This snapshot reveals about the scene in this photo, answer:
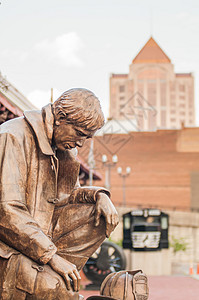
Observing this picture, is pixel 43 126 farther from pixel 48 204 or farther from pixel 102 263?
pixel 102 263

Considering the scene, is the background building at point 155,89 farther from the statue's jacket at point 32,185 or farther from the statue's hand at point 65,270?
the statue's hand at point 65,270

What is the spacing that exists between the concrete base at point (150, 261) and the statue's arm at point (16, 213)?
33.5 ft

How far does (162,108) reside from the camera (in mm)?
68875

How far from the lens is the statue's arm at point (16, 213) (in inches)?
108

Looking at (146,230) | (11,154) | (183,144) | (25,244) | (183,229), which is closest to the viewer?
(25,244)

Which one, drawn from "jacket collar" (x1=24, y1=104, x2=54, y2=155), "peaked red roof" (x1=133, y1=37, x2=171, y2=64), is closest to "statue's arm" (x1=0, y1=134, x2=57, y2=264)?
"jacket collar" (x1=24, y1=104, x2=54, y2=155)

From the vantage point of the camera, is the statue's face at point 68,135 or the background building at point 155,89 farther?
the background building at point 155,89

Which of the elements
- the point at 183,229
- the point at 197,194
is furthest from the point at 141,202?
the point at 183,229

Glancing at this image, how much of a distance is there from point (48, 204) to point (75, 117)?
0.63 metres

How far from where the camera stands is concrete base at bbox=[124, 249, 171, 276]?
12711mm

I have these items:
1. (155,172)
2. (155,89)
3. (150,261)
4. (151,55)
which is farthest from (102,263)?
(151,55)

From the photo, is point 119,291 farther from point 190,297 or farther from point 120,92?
point 120,92

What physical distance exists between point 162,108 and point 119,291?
66.5 m

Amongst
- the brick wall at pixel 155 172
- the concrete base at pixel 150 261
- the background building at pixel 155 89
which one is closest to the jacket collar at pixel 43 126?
the concrete base at pixel 150 261
